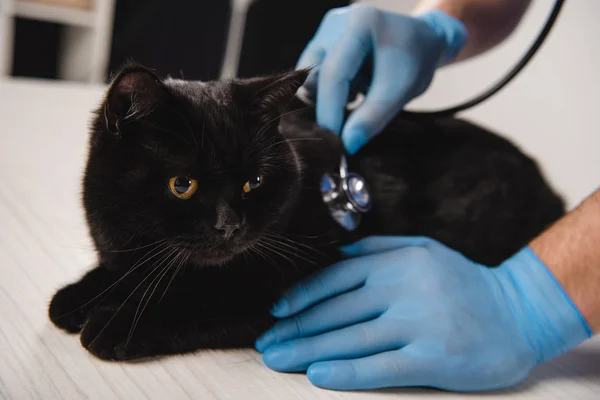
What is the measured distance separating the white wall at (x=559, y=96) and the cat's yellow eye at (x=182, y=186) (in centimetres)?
102

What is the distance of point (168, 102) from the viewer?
1.97 feet

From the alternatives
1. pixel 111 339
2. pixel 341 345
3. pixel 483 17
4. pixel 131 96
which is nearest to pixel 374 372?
pixel 341 345

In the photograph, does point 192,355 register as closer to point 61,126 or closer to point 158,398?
point 158,398

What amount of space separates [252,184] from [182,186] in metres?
0.10

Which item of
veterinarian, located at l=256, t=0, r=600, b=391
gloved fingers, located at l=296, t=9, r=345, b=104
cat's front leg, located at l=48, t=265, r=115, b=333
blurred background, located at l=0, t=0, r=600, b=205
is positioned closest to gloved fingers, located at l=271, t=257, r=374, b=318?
veterinarian, located at l=256, t=0, r=600, b=391

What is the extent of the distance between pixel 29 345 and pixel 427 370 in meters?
0.49

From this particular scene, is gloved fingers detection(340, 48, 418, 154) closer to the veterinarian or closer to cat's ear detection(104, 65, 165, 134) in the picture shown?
the veterinarian

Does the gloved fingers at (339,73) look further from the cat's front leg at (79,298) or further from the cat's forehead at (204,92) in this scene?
the cat's front leg at (79,298)

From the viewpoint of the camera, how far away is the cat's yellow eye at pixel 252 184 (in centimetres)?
66

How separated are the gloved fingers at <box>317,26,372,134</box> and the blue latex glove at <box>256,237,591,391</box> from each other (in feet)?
0.97

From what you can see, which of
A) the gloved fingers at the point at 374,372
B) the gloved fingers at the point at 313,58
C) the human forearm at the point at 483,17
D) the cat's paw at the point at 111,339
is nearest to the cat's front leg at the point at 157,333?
the cat's paw at the point at 111,339

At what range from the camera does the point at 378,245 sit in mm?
817

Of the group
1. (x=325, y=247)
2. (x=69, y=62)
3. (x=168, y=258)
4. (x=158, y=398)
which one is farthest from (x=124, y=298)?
(x=69, y=62)

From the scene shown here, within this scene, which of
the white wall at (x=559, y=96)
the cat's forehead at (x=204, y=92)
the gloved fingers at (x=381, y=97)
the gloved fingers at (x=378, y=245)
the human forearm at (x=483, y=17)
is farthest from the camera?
the white wall at (x=559, y=96)
